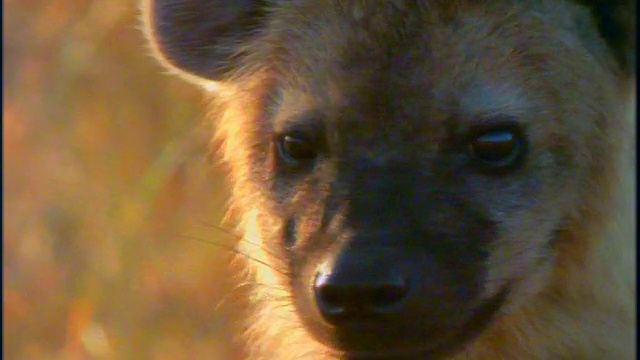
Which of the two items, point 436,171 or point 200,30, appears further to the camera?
point 200,30

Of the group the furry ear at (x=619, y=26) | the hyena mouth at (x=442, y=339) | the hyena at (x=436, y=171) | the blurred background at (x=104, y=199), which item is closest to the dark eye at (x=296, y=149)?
the hyena at (x=436, y=171)

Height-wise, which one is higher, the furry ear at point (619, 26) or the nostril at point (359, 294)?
the furry ear at point (619, 26)

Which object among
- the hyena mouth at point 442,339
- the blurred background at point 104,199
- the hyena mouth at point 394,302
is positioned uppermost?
the hyena mouth at point 394,302

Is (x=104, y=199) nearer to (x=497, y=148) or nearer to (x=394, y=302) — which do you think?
(x=497, y=148)

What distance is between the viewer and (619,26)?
2750mm

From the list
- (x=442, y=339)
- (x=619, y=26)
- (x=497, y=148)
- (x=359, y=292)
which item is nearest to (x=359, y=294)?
(x=359, y=292)

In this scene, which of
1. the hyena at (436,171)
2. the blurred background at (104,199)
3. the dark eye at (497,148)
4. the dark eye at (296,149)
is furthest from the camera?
the blurred background at (104,199)

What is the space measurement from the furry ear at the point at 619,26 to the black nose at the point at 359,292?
77 cm

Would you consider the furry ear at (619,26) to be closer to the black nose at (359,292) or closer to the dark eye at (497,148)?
the dark eye at (497,148)

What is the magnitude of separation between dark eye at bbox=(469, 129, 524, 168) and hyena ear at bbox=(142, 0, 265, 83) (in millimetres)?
681

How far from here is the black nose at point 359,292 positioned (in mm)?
2312

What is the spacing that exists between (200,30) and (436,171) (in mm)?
757

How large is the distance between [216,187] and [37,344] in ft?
2.83

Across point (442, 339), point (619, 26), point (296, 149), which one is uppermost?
point (619, 26)
